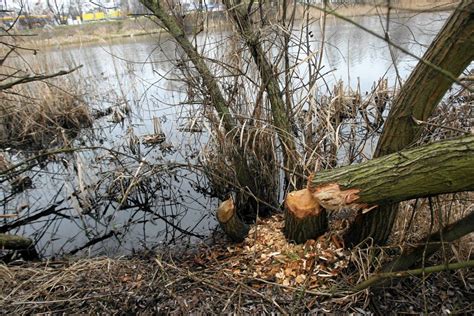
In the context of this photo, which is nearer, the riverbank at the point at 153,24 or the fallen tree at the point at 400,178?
the fallen tree at the point at 400,178

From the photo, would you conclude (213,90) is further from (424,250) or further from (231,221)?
(424,250)

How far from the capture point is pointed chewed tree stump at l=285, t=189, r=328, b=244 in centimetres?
→ 211

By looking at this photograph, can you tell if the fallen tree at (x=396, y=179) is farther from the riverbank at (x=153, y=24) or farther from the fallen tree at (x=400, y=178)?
the riverbank at (x=153, y=24)

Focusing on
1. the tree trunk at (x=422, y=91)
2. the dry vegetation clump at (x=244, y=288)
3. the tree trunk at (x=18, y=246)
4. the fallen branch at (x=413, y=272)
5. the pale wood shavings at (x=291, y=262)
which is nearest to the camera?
the fallen branch at (x=413, y=272)

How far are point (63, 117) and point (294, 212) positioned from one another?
5335 millimetres

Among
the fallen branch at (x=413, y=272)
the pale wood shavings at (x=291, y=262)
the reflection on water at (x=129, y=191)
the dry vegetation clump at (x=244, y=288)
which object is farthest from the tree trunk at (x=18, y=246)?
the fallen branch at (x=413, y=272)

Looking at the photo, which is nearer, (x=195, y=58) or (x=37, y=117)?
(x=195, y=58)

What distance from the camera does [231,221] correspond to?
260cm

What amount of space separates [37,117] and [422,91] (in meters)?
6.05

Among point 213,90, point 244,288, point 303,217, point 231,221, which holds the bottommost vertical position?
point 244,288

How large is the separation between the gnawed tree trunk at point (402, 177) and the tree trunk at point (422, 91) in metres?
0.23

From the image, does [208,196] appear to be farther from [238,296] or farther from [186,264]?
[238,296]

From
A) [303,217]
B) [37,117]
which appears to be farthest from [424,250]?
[37,117]

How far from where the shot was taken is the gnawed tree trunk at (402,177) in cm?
147
